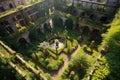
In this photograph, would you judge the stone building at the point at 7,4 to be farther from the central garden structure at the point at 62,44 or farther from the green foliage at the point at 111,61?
the green foliage at the point at 111,61

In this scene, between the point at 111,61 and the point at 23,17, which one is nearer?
the point at 111,61

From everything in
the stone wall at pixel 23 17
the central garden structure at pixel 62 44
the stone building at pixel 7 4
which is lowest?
the central garden structure at pixel 62 44

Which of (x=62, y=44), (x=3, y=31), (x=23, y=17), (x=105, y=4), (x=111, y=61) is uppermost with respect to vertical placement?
(x=105, y=4)

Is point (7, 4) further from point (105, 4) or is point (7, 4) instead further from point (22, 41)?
point (105, 4)

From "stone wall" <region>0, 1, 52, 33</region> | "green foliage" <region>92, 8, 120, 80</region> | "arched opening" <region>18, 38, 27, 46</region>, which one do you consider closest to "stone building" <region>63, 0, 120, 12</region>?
"stone wall" <region>0, 1, 52, 33</region>

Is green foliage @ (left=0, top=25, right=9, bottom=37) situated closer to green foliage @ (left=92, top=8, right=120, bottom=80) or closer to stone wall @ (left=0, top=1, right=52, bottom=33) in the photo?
stone wall @ (left=0, top=1, right=52, bottom=33)

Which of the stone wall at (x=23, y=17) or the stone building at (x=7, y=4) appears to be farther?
the stone building at (x=7, y=4)

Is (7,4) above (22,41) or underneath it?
above

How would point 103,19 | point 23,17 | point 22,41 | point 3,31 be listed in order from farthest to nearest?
point 103,19, point 23,17, point 22,41, point 3,31

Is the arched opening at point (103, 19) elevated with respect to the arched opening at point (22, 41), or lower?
elevated

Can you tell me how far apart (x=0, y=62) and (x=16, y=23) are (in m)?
17.4

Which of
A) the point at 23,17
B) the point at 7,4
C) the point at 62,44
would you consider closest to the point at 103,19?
the point at 62,44

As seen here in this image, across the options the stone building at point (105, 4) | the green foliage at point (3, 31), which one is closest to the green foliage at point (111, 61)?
the stone building at point (105, 4)

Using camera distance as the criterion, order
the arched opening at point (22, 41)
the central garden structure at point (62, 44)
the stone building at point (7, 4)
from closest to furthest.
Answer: the central garden structure at point (62, 44) → the arched opening at point (22, 41) → the stone building at point (7, 4)
